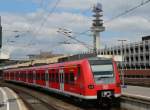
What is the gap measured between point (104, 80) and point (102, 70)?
2.16 feet

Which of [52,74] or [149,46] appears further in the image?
[149,46]

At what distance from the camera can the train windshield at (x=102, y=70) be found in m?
23.5

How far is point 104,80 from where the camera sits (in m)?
23.5

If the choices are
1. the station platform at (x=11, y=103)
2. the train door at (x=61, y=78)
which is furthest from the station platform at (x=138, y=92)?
the station platform at (x=11, y=103)

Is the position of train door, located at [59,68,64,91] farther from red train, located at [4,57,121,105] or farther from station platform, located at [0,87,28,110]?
station platform, located at [0,87,28,110]

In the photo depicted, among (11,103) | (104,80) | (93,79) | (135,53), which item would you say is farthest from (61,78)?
(135,53)

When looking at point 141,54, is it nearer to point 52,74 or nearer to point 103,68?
point 52,74

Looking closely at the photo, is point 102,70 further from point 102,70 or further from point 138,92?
point 138,92

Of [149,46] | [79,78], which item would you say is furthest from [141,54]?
[79,78]

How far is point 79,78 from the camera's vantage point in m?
24.5

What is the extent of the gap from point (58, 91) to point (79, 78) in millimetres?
7301

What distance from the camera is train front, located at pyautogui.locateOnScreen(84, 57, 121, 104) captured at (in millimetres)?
23016

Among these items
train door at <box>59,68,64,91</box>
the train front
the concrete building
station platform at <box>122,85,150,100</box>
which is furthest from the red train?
the concrete building

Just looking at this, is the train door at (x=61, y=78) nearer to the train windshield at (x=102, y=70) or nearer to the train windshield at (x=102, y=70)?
the train windshield at (x=102, y=70)
